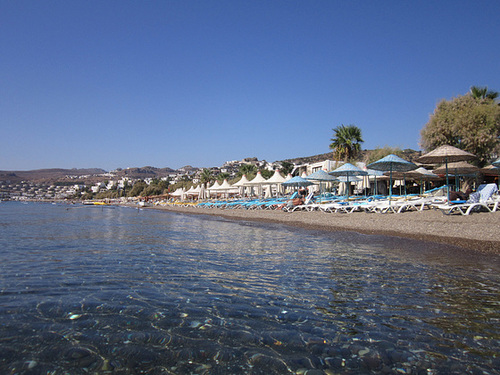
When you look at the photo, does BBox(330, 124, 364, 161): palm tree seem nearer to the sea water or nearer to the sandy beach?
the sandy beach

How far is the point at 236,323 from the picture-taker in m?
3.73

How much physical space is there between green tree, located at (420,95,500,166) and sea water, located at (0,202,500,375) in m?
18.4

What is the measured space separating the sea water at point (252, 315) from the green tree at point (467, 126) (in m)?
18.4

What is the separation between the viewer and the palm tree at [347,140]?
111 feet

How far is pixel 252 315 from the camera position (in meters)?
3.97

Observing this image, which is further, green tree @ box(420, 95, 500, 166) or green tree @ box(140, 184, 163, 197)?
green tree @ box(140, 184, 163, 197)

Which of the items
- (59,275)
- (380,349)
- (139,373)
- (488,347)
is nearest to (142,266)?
(59,275)

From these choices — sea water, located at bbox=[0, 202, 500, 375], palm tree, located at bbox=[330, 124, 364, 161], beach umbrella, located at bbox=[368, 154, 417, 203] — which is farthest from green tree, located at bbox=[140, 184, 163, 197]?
sea water, located at bbox=[0, 202, 500, 375]

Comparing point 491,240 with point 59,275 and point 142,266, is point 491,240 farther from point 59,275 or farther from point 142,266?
point 59,275

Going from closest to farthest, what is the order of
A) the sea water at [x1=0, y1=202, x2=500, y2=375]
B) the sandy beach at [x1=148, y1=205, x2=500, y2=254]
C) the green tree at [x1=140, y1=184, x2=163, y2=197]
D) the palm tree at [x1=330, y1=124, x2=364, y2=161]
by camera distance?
the sea water at [x1=0, y1=202, x2=500, y2=375] → the sandy beach at [x1=148, y1=205, x2=500, y2=254] → the palm tree at [x1=330, y1=124, x2=364, y2=161] → the green tree at [x1=140, y1=184, x2=163, y2=197]

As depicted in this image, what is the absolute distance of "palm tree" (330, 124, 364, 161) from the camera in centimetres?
3397

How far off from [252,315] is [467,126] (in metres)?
24.1

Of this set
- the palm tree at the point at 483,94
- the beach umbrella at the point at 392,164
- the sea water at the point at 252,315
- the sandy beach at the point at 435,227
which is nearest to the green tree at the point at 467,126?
the palm tree at the point at 483,94

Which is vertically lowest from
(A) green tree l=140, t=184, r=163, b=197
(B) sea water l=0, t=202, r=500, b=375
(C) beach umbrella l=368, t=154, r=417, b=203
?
(B) sea water l=0, t=202, r=500, b=375
